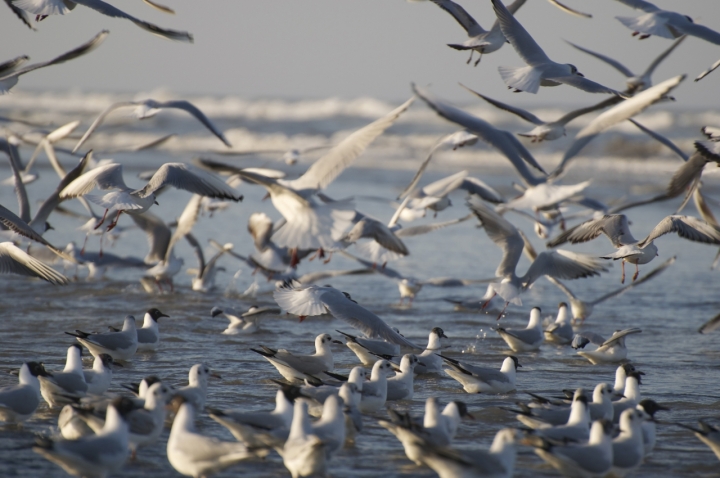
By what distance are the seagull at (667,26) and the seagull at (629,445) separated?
411cm

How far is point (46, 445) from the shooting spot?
455cm

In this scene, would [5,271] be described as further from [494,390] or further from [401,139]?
[401,139]

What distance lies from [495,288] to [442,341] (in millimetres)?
753

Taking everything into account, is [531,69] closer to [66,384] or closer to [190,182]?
[190,182]

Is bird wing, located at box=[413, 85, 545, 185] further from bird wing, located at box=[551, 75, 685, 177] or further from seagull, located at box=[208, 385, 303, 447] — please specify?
seagull, located at box=[208, 385, 303, 447]

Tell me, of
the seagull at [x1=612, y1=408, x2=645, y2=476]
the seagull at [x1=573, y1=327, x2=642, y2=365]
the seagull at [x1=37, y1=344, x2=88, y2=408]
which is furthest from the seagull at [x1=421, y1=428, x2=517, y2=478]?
the seagull at [x1=573, y1=327, x2=642, y2=365]

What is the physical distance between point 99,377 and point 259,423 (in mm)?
1752

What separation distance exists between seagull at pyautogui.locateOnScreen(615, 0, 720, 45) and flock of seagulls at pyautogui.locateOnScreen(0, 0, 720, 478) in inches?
0.6

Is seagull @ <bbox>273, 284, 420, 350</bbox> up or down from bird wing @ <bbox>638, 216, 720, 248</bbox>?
down

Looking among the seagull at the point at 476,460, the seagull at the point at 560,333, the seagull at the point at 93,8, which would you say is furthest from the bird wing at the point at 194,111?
the seagull at the point at 476,460

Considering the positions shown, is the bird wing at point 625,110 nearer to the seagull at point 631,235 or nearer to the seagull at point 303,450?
the seagull at point 631,235

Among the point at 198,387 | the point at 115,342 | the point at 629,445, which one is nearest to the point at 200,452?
the point at 198,387

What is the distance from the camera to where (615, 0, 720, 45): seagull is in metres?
7.98

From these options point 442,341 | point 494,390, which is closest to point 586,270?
point 442,341
